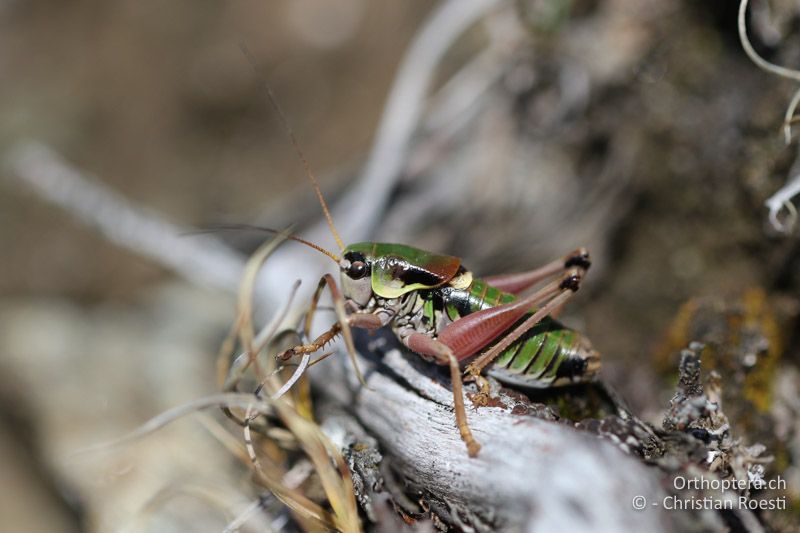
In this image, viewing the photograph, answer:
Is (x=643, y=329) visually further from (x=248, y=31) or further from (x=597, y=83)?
(x=248, y=31)

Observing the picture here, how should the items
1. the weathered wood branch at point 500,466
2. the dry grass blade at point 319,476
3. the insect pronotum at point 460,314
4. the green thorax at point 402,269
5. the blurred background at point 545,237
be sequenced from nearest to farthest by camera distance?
the weathered wood branch at point 500,466, the dry grass blade at point 319,476, the insect pronotum at point 460,314, the green thorax at point 402,269, the blurred background at point 545,237

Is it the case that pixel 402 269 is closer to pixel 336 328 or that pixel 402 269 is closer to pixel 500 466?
pixel 336 328

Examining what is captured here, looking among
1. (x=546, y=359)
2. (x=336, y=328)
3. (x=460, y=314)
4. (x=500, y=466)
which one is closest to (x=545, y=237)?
(x=460, y=314)

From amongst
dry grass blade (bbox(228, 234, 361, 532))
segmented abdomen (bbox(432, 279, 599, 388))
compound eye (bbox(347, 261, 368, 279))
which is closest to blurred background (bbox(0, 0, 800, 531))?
dry grass blade (bbox(228, 234, 361, 532))

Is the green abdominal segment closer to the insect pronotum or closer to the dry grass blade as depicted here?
the insect pronotum

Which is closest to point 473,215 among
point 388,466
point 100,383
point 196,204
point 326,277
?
point 326,277

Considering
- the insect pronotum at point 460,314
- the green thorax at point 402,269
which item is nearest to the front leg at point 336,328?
the insect pronotum at point 460,314

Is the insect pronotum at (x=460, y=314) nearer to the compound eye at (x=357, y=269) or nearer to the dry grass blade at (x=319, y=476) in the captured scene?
the compound eye at (x=357, y=269)
